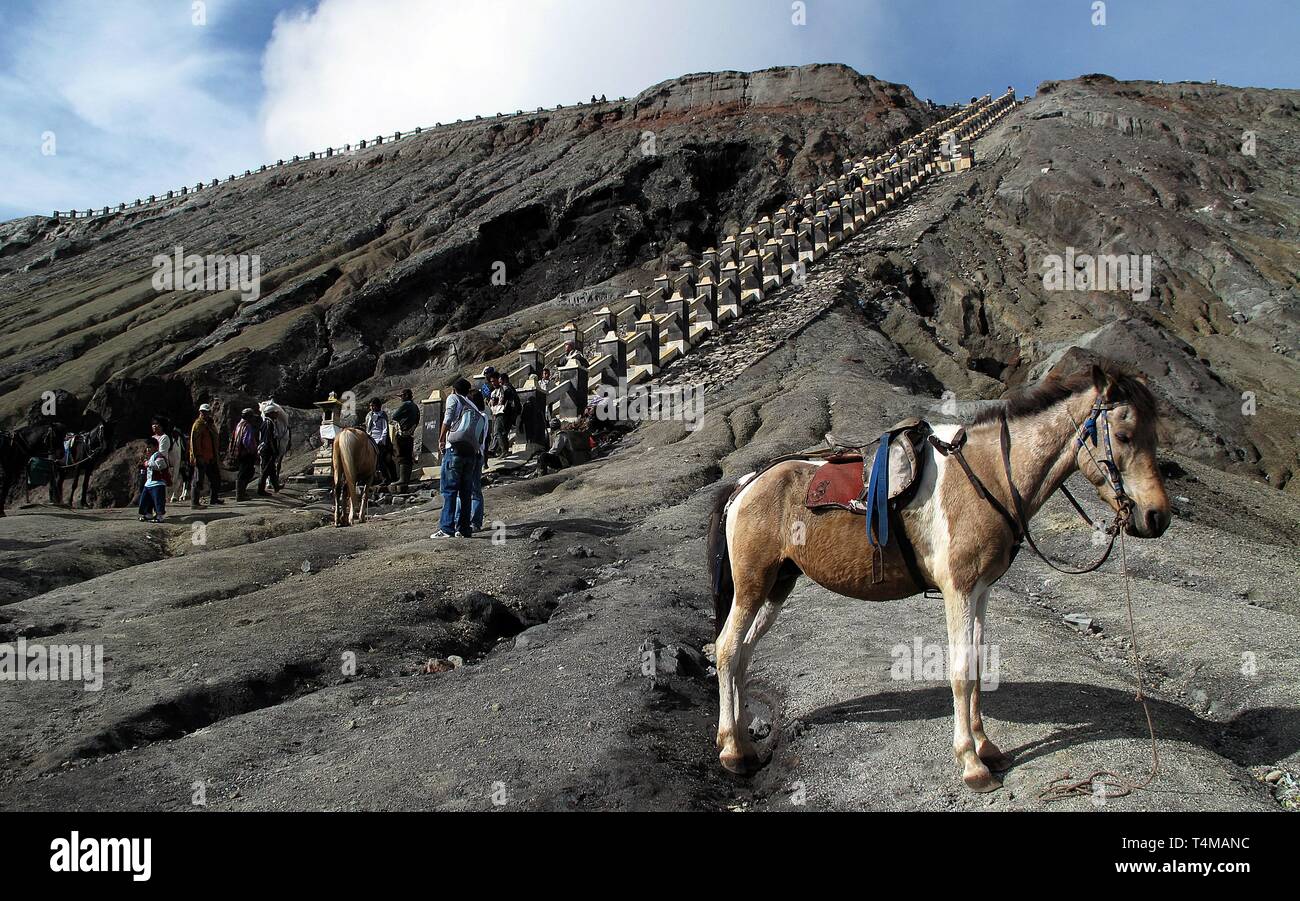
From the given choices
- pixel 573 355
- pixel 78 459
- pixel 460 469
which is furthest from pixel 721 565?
pixel 78 459

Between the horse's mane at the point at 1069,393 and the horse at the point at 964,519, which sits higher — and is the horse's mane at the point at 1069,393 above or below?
above

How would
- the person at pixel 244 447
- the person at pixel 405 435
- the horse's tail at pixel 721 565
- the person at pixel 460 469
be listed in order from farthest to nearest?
the person at pixel 405 435
the person at pixel 244 447
the person at pixel 460 469
the horse's tail at pixel 721 565

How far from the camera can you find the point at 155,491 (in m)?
16.0

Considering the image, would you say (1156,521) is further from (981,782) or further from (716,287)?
(716,287)

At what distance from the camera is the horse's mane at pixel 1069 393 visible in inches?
217

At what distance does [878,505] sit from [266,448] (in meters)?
16.5

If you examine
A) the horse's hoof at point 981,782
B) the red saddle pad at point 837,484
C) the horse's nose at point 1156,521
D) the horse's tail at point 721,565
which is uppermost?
the red saddle pad at point 837,484

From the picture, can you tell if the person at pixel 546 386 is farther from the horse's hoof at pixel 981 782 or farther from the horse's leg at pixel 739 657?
the horse's hoof at pixel 981 782

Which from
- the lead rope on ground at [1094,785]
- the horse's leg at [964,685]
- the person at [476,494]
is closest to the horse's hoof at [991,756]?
the horse's leg at [964,685]

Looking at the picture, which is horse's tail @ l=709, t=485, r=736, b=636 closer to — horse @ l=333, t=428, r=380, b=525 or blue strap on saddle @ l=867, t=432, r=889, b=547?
blue strap on saddle @ l=867, t=432, r=889, b=547

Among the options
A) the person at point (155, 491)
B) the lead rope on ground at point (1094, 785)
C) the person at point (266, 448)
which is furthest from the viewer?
the person at point (266, 448)

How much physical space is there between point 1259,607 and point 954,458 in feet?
18.6

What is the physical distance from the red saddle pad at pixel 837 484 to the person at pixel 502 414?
14.9 metres

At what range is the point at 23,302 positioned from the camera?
199 feet
